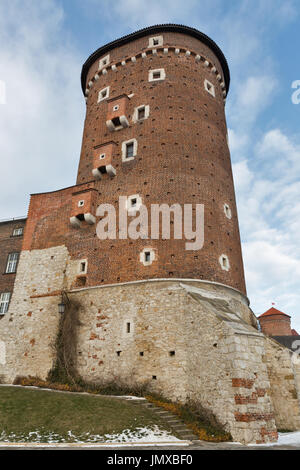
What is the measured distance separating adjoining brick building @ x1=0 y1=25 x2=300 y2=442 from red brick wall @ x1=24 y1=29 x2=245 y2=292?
0.08 m

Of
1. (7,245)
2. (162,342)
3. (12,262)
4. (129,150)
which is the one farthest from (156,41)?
(162,342)

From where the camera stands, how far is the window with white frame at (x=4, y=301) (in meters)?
22.4

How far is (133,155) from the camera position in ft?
68.8

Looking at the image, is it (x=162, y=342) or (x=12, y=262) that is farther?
(x=12, y=262)

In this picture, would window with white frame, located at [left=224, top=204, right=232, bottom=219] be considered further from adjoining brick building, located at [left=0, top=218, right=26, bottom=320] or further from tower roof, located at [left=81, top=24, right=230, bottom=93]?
adjoining brick building, located at [left=0, top=218, right=26, bottom=320]

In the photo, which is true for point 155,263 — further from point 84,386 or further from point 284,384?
point 284,384

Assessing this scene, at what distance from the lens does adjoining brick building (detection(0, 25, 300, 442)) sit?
44.6 feet

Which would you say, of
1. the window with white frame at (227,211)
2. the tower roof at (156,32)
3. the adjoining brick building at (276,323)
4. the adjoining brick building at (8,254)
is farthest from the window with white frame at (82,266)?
the adjoining brick building at (276,323)

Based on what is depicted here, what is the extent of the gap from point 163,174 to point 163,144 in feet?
6.95

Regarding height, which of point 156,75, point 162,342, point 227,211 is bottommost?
point 162,342

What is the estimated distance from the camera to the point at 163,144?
Answer: 20438mm

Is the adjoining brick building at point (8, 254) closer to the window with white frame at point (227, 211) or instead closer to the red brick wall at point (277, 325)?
the window with white frame at point (227, 211)

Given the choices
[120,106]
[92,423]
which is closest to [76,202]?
[120,106]

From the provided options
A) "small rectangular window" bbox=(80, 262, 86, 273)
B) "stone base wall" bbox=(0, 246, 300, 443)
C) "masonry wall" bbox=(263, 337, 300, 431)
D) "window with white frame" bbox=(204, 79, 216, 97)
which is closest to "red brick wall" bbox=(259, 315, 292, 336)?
"stone base wall" bbox=(0, 246, 300, 443)
